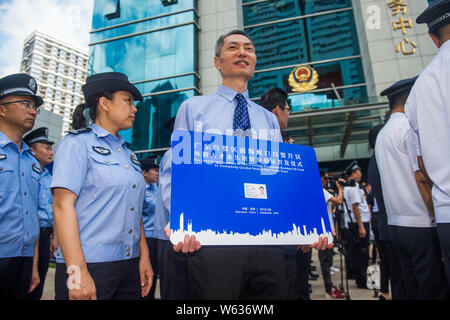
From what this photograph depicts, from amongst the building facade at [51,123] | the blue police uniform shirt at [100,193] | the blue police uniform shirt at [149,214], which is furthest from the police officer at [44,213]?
the building facade at [51,123]

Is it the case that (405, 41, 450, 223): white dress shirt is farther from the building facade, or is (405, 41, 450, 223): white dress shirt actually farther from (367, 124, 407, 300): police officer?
the building facade

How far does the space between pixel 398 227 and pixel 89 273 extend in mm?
2239

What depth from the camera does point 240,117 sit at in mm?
1607

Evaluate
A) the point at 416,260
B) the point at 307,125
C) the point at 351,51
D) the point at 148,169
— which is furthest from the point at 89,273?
the point at 351,51

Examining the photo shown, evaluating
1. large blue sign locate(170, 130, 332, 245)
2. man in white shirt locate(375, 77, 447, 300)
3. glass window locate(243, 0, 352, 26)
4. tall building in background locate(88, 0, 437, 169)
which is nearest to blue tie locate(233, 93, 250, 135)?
large blue sign locate(170, 130, 332, 245)

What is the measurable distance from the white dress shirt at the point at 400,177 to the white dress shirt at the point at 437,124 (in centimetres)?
56

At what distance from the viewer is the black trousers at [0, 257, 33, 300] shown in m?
1.80

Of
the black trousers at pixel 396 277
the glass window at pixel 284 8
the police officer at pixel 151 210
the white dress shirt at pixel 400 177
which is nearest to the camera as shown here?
the white dress shirt at pixel 400 177

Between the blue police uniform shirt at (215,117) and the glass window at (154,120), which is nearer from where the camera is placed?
the blue police uniform shirt at (215,117)

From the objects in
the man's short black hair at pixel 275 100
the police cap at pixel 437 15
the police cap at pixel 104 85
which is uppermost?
the man's short black hair at pixel 275 100

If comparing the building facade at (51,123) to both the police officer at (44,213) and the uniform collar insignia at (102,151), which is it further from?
the uniform collar insignia at (102,151)

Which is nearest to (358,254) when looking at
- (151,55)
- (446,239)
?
(446,239)

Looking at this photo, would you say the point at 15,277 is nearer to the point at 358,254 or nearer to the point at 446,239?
the point at 446,239

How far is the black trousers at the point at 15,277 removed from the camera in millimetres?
1796
